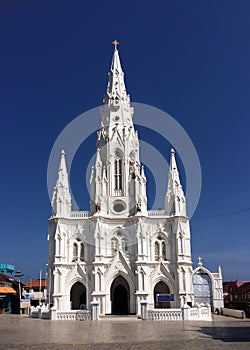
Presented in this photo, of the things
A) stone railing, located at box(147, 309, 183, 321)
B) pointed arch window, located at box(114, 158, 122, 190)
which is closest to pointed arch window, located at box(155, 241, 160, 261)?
pointed arch window, located at box(114, 158, 122, 190)

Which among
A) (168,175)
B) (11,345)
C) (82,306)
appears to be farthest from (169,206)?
(11,345)

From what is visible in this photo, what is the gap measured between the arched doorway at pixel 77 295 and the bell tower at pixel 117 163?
10.0 metres

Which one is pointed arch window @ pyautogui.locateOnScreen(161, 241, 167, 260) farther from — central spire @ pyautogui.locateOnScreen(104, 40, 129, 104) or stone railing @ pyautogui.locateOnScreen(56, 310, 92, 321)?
central spire @ pyautogui.locateOnScreen(104, 40, 129, 104)

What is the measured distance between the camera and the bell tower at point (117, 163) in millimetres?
54125

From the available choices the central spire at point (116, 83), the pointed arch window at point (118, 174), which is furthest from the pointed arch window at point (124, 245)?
the central spire at point (116, 83)

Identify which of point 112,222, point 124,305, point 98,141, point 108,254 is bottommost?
point 124,305

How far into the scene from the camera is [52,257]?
5156 centimetres

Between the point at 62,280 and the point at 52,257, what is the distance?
3499mm

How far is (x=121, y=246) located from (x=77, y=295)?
9031 millimetres

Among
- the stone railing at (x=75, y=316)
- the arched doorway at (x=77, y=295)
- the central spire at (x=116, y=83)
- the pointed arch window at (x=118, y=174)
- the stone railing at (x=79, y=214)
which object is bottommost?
the stone railing at (x=75, y=316)

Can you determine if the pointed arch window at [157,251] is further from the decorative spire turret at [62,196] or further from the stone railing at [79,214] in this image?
the decorative spire turret at [62,196]

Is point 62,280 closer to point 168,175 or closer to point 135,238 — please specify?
point 135,238

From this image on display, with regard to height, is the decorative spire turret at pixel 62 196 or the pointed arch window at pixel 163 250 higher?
the decorative spire turret at pixel 62 196

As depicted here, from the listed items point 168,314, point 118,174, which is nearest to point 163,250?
point 118,174
